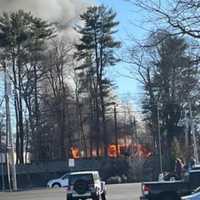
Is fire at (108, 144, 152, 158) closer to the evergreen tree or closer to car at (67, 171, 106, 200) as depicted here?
the evergreen tree

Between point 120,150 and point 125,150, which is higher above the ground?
point 120,150

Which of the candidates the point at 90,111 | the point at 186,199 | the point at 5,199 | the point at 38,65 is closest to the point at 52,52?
the point at 38,65

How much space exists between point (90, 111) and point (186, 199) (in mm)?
78914

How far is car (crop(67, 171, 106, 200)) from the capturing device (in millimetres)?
34844

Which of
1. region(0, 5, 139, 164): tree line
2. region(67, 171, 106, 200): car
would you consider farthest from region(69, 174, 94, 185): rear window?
region(0, 5, 139, 164): tree line

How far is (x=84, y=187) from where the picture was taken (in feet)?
115

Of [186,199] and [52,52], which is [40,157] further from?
[186,199]

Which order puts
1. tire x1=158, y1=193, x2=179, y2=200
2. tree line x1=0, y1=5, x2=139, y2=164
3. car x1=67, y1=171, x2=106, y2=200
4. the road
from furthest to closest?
tree line x1=0, y1=5, x2=139, y2=164, the road, car x1=67, y1=171, x2=106, y2=200, tire x1=158, y1=193, x2=179, y2=200

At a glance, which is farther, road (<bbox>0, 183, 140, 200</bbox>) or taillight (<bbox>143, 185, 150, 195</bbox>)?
road (<bbox>0, 183, 140, 200</bbox>)

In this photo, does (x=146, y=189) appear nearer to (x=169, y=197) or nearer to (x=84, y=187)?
(x=169, y=197)

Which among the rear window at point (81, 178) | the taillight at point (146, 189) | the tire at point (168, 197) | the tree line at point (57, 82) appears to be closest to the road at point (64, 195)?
the rear window at point (81, 178)

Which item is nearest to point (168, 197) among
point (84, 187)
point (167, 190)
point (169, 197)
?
point (169, 197)

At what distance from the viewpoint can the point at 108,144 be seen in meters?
96.3

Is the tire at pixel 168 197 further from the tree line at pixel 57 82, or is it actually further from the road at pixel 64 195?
the tree line at pixel 57 82
